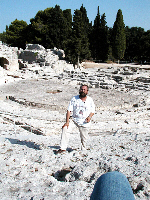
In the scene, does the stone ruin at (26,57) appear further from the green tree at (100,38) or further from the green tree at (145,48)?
the green tree at (145,48)

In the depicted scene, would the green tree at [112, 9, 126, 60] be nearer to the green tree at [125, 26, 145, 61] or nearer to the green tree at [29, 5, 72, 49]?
the green tree at [125, 26, 145, 61]

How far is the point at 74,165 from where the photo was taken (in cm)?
342

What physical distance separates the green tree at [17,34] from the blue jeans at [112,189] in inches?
1956

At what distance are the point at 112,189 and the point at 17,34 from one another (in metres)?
53.4

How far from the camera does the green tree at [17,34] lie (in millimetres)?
48688

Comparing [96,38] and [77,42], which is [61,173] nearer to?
[77,42]

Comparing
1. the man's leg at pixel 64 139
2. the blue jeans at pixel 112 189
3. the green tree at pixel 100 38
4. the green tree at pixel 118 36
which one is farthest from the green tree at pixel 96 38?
the blue jeans at pixel 112 189

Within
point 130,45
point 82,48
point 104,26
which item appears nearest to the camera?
point 82,48

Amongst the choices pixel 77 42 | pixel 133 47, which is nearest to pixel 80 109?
pixel 77 42

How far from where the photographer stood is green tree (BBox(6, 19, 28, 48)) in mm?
48688

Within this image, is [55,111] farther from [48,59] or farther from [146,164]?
[48,59]

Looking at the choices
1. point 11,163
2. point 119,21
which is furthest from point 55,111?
point 119,21

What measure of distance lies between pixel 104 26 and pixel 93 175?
4170cm

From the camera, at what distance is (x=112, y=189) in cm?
128
